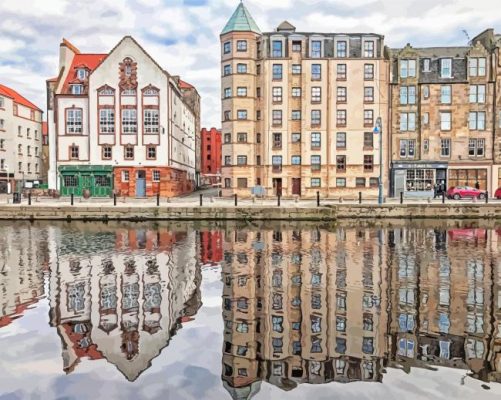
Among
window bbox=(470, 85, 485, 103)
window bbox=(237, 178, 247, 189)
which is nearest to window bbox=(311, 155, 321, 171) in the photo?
window bbox=(237, 178, 247, 189)

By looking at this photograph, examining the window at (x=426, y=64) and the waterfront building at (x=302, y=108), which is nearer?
the waterfront building at (x=302, y=108)

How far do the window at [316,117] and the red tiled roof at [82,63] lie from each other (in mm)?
24730

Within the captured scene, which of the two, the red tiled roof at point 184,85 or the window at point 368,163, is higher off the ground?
Answer: the red tiled roof at point 184,85

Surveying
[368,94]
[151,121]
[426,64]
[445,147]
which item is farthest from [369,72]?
[151,121]

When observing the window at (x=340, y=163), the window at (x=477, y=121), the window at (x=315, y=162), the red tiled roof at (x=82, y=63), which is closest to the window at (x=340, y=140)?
the window at (x=340, y=163)

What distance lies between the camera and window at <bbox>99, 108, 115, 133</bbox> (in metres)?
53.2

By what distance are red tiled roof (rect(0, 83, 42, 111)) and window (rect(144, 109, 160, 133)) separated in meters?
26.6

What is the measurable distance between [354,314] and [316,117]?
47.4 metres

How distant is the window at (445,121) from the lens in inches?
2154

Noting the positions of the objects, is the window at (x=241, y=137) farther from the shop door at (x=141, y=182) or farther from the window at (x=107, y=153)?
the window at (x=107, y=153)

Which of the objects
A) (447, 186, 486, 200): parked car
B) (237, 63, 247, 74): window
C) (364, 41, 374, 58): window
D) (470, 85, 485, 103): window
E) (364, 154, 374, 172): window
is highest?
(364, 41, 374, 58): window

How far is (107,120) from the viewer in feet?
175

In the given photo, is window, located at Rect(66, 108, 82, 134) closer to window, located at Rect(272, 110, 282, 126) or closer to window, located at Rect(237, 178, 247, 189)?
window, located at Rect(237, 178, 247, 189)

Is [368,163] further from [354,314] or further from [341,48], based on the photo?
[354,314]
